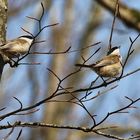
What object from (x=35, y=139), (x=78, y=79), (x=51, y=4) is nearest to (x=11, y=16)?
(x=51, y=4)

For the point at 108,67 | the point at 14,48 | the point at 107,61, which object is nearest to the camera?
the point at 14,48

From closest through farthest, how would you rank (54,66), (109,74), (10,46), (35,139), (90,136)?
(10,46) → (109,74) → (90,136) → (35,139) → (54,66)

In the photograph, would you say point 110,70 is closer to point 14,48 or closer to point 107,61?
point 107,61

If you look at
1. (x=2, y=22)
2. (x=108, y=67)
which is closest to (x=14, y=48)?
(x=2, y=22)

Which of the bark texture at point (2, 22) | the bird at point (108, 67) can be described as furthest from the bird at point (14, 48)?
the bird at point (108, 67)

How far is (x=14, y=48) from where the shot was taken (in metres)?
3.29

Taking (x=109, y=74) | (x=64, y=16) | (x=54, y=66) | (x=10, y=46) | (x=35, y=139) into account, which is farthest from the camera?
(x=64, y=16)

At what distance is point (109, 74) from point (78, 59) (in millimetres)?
6870

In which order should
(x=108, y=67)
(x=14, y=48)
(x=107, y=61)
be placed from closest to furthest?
(x=14, y=48) → (x=108, y=67) → (x=107, y=61)

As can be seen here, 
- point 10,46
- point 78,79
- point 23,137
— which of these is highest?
point 78,79

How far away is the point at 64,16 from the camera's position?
11008mm

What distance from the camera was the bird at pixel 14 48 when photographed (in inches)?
123

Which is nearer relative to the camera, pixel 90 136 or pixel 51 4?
pixel 90 136

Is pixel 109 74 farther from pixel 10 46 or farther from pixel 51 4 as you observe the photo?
pixel 51 4
